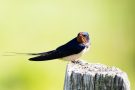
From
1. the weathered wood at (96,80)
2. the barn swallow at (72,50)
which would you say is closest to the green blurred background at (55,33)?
the barn swallow at (72,50)

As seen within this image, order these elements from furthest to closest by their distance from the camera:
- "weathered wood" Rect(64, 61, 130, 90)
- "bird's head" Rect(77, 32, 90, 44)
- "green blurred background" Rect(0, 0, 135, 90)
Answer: "green blurred background" Rect(0, 0, 135, 90) → "bird's head" Rect(77, 32, 90, 44) → "weathered wood" Rect(64, 61, 130, 90)

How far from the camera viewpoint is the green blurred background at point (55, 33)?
4895mm

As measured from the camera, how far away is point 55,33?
5.81m

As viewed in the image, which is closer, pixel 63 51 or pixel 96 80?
pixel 96 80

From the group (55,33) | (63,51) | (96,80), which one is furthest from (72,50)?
(55,33)

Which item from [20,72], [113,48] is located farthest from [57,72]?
[113,48]

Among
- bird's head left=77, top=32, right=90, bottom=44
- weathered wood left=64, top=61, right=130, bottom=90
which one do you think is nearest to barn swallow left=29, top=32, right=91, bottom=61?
bird's head left=77, top=32, right=90, bottom=44

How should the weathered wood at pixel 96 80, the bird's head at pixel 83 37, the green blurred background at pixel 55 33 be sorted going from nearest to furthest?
the weathered wood at pixel 96 80 < the bird's head at pixel 83 37 < the green blurred background at pixel 55 33

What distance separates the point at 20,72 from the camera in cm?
488

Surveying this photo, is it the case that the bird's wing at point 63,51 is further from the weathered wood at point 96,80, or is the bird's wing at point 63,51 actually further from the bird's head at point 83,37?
the weathered wood at point 96,80

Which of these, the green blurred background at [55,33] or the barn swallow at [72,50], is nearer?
the barn swallow at [72,50]

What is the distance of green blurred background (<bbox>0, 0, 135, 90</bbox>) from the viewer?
4.89 metres

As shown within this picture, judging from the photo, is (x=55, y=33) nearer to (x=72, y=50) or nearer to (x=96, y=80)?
(x=72, y=50)

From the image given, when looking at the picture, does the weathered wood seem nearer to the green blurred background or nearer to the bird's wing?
the bird's wing
